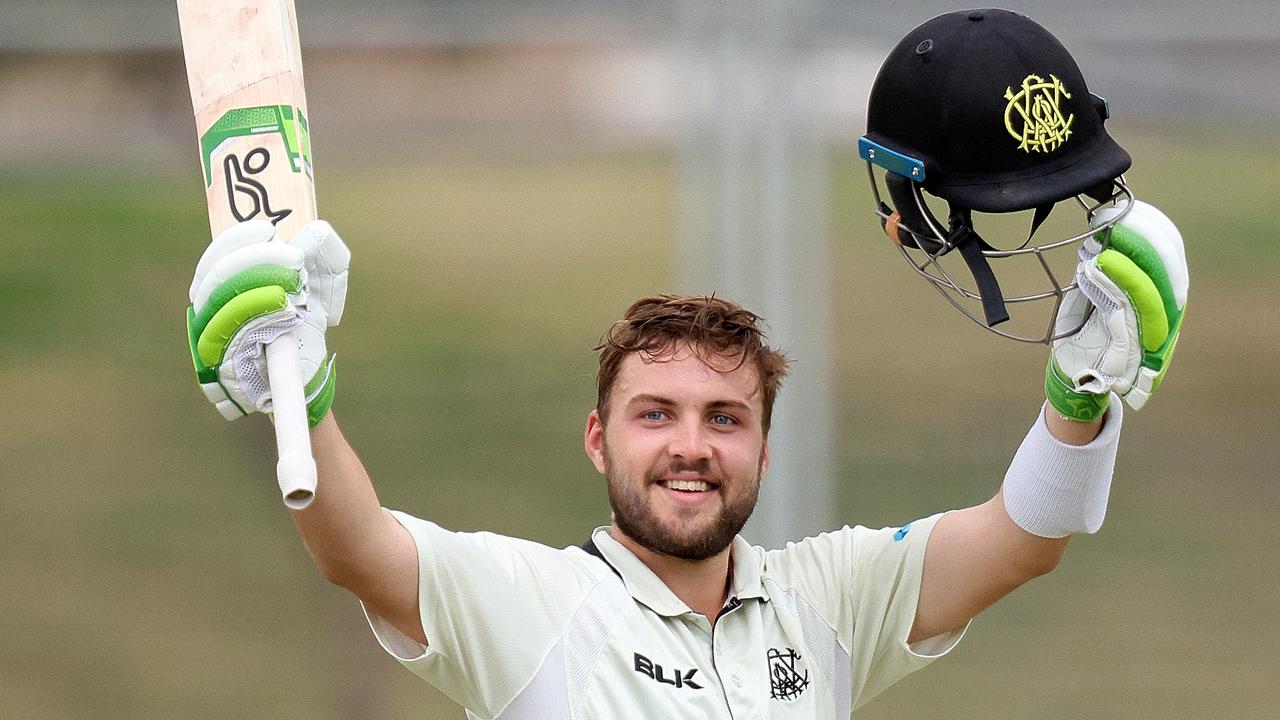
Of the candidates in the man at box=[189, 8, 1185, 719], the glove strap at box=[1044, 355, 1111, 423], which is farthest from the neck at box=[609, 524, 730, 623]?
the glove strap at box=[1044, 355, 1111, 423]

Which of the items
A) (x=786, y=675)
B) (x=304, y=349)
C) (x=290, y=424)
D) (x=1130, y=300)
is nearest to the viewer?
(x=290, y=424)

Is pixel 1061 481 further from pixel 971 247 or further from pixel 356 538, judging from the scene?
pixel 356 538

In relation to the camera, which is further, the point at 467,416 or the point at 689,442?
the point at 467,416

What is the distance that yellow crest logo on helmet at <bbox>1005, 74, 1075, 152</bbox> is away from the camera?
1814 millimetres

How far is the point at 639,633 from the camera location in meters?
2.06

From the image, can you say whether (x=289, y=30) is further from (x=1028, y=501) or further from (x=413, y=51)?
(x=413, y=51)

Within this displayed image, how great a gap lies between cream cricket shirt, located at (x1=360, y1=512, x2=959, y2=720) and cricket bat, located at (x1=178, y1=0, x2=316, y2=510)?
42 cm

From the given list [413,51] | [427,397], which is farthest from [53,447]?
[413,51]

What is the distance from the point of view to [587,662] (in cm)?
202

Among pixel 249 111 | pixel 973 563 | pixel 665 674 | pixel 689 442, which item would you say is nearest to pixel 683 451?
pixel 689 442

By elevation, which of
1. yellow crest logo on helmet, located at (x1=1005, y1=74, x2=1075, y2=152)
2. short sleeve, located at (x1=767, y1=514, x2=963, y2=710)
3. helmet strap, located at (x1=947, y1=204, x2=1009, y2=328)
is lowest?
short sleeve, located at (x1=767, y1=514, x2=963, y2=710)

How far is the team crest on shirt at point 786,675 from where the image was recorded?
208cm

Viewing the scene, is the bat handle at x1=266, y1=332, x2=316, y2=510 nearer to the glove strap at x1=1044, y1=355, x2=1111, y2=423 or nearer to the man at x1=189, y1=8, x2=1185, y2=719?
the man at x1=189, y1=8, x2=1185, y2=719

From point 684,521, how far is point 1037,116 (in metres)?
0.65
